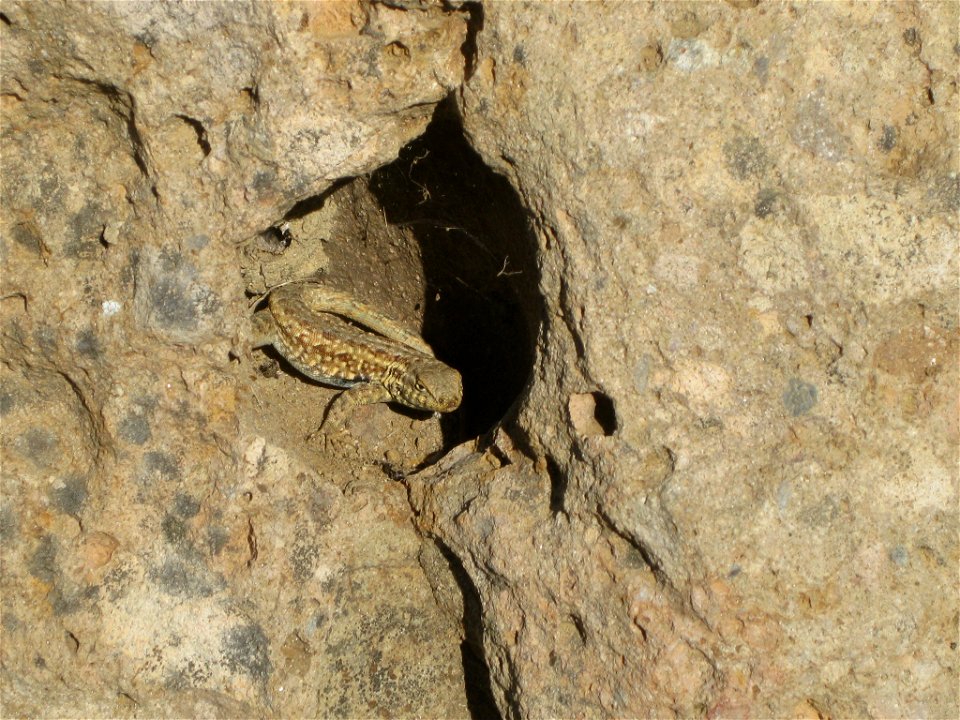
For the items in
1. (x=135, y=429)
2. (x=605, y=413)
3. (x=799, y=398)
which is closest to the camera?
(x=799, y=398)

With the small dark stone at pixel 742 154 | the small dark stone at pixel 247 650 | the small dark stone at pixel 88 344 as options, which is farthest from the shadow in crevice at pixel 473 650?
the small dark stone at pixel 742 154

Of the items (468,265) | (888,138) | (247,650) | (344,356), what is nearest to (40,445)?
(247,650)

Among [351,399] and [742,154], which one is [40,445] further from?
[742,154]

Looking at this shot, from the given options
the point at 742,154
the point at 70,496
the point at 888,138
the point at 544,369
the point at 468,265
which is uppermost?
the point at 888,138

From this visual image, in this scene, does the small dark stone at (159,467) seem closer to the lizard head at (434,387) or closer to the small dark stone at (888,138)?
the lizard head at (434,387)

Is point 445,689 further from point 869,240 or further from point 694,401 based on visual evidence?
point 869,240

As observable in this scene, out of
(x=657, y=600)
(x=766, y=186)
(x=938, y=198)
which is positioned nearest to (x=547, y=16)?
(x=766, y=186)

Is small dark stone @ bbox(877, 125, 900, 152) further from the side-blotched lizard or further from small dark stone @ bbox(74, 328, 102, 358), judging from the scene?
small dark stone @ bbox(74, 328, 102, 358)
